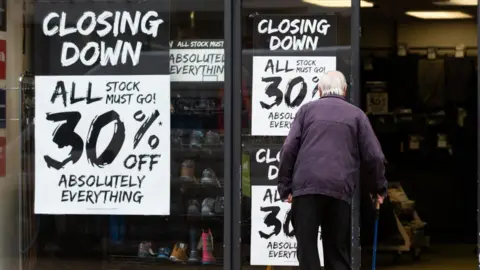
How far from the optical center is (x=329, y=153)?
5.52 m

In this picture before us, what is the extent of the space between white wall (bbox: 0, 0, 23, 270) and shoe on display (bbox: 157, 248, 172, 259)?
1258 millimetres

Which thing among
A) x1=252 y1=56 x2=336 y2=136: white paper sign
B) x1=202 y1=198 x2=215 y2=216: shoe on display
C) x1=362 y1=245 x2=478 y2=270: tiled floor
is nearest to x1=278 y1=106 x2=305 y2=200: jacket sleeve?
x1=252 y1=56 x2=336 y2=136: white paper sign

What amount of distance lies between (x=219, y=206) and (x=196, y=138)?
23.7 inches

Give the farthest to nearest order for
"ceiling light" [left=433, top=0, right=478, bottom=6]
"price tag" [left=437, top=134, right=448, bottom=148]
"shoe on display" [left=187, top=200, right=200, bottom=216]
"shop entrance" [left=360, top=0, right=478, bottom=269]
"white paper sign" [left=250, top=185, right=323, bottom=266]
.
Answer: "price tag" [left=437, top=134, right=448, bottom=148]
"shop entrance" [left=360, top=0, right=478, bottom=269]
"ceiling light" [left=433, top=0, right=478, bottom=6]
"shoe on display" [left=187, top=200, right=200, bottom=216]
"white paper sign" [left=250, top=185, right=323, bottom=266]

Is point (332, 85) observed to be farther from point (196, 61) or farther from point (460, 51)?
point (460, 51)

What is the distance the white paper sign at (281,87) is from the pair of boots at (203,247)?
1010 mm

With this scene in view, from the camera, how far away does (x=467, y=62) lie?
10.9 meters

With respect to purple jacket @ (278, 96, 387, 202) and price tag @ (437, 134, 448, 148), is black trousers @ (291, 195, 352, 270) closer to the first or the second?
purple jacket @ (278, 96, 387, 202)

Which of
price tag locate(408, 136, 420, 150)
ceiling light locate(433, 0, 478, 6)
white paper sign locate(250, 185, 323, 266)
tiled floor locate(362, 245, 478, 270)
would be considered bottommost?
tiled floor locate(362, 245, 478, 270)

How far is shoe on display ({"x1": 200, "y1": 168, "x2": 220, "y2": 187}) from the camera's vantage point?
23.0ft

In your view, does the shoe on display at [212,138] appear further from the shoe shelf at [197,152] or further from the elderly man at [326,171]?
the elderly man at [326,171]

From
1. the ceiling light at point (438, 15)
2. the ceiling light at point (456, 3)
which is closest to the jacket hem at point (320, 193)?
the ceiling light at point (456, 3)

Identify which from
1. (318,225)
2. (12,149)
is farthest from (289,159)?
(12,149)

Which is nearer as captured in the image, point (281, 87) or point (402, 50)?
point (281, 87)
